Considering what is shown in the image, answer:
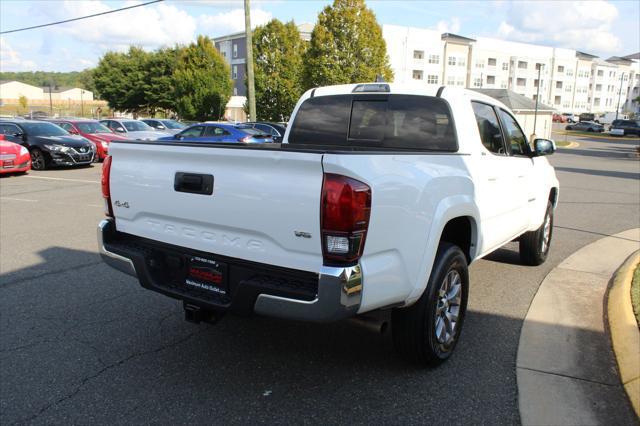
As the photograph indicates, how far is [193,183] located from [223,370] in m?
1.35

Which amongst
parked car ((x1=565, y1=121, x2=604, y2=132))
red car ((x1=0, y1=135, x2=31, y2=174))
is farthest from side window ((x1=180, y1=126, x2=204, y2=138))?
parked car ((x1=565, y1=121, x2=604, y2=132))

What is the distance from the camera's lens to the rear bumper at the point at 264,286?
277 cm

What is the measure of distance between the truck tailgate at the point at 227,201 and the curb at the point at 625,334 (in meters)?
2.33

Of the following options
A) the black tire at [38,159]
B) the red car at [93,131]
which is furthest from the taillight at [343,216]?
the red car at [93,131]

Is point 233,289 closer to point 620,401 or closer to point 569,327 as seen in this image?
point 620,401

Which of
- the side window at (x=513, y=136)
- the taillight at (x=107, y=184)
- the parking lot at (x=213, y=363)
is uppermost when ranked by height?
the side window at (x=513, y=136)

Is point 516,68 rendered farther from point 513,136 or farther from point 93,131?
point 513,136

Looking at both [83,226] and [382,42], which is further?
[382,42]

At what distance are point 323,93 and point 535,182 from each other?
250 cm

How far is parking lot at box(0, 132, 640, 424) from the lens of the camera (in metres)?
3.15

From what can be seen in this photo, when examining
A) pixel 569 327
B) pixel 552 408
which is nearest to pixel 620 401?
pixel 552 408

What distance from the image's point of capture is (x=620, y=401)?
11.0 ft

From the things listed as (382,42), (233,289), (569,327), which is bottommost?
(569,327)

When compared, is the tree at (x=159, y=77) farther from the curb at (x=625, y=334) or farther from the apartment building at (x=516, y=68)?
the curb at (x=625, y=334)
